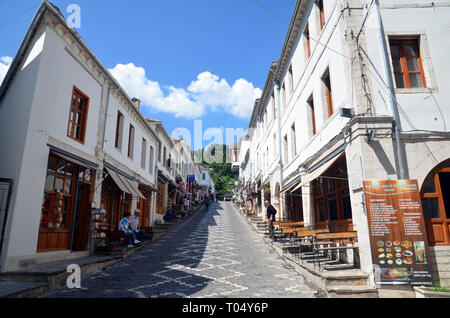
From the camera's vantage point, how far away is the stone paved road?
5.60m

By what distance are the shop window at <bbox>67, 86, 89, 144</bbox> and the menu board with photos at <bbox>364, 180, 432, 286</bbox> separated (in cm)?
849

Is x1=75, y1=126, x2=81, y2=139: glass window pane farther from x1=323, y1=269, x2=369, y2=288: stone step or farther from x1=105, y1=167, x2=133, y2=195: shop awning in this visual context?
x1=323, y1=269, x2=369, y2=288: stone step

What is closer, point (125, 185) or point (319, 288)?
point (319, 288)

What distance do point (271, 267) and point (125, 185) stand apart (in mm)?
6769

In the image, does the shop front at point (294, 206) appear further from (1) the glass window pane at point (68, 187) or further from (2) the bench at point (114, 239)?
(1) the glass window pane at point (68, 187)

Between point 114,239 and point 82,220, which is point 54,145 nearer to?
point 82,220

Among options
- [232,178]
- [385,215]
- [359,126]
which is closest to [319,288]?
[385,215]

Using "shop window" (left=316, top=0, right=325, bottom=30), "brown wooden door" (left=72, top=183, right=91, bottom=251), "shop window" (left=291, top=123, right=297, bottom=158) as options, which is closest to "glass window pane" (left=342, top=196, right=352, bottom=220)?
"shop window" (left=291, top=123, right=297, bottom=158)

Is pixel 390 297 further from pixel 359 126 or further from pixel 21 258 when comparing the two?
pixel 21 258

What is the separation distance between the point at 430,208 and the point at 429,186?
511 mm

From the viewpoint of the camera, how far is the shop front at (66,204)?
767 centimetres

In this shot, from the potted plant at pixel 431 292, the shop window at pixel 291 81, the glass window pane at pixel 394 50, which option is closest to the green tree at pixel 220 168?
the shop window at pixel 291 81

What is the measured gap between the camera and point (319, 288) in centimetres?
595
